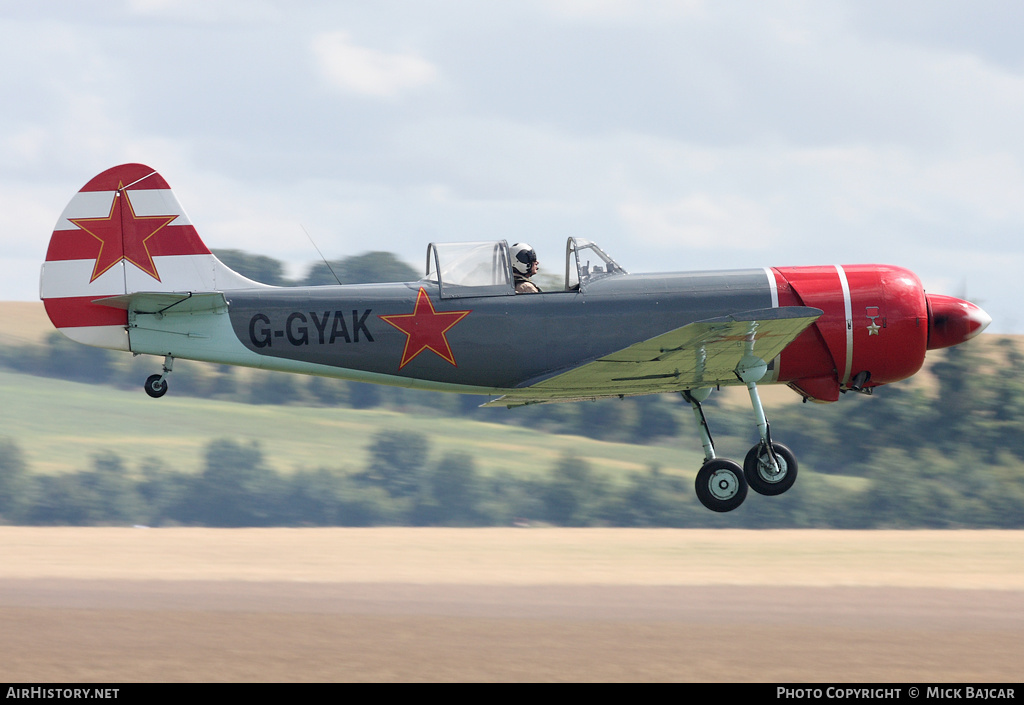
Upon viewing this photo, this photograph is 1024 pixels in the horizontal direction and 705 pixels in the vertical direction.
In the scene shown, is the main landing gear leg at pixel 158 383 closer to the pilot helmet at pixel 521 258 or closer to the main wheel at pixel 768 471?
the pilot helmet at pixel 521 258

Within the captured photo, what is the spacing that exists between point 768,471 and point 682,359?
68.0 inches

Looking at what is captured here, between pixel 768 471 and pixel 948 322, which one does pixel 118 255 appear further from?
pixel 948 322

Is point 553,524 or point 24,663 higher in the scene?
point 24,663

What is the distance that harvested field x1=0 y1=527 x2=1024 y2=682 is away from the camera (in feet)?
51.7

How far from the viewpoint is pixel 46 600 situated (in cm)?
2417

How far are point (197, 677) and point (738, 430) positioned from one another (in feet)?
153

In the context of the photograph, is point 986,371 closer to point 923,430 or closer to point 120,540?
point 923,430

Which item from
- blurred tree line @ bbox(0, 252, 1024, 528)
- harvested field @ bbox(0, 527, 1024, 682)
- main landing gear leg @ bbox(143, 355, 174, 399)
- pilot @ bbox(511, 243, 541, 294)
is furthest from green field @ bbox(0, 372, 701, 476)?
main landing gear leg @ bbox(143, 355, 174, 399)

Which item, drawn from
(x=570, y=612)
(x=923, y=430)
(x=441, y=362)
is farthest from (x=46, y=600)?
(x=923, y=430)

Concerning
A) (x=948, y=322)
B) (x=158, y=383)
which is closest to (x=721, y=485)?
(x=948, y=322)

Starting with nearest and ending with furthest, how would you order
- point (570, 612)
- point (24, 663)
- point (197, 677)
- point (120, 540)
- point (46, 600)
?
point (197, 677)
point (24, 663)
point (570, 612)
point (46, 600)
point (120, 540)

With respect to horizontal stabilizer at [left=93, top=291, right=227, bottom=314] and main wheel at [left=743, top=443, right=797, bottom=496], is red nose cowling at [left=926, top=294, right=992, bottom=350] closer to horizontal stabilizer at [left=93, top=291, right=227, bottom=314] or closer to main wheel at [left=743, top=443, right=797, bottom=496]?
main wheel at [left=743, top=443, right=797, bottom=496]

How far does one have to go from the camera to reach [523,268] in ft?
43.3

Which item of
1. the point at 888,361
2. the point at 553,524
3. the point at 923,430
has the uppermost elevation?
the point at 888,361
